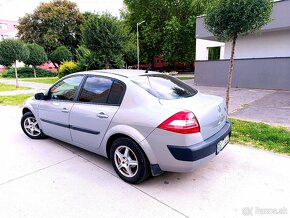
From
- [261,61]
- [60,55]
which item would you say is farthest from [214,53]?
[60,55]

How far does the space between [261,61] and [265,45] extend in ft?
5.33

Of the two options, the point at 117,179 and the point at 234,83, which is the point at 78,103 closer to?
the point at 117,179

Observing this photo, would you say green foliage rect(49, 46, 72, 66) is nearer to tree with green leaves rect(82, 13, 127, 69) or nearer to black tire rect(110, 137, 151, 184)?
tree with green leaves rect(82, 13, 127, 69)

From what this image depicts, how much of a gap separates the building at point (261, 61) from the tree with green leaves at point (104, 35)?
4835 mm

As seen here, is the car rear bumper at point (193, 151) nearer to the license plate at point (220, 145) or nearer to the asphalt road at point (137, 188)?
the license plate at point (220, 145)

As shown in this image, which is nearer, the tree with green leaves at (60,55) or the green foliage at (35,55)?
the green foliage at (35,55)

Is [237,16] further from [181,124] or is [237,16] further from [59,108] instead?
[59,108]

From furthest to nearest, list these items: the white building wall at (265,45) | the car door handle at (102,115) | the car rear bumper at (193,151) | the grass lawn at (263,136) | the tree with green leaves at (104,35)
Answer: the tree with green leaves at (104,35), the white building wall at (265,45), the grass lawn at (263,136), the car door handle at (102,115), the car rear bumper at (193,151)

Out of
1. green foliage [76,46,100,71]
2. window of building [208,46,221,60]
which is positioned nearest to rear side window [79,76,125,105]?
green foliage [76,46,100,71]

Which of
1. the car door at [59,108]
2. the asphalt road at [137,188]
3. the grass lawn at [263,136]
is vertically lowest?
the asphalt road at [137,188]

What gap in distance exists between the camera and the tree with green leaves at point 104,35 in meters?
13.5

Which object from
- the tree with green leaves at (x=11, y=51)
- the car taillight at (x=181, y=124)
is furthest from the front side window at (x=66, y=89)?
the tree with green leaves at (x=11, y=51)

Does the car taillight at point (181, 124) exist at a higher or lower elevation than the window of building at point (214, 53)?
lower

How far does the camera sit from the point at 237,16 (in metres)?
5.22
